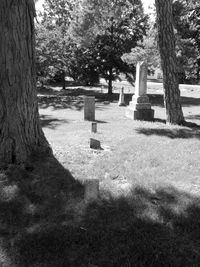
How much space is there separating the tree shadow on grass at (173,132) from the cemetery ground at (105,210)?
162 centimetres

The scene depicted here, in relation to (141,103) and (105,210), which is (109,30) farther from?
(105,210)

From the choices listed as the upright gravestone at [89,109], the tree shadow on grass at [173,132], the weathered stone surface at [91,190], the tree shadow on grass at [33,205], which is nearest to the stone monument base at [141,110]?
the upright gravestone at [89,109]

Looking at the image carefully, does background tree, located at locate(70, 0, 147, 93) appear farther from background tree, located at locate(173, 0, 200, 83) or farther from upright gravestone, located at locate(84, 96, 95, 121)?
upright gravestone, located at locate(84, 96, 95, 121)

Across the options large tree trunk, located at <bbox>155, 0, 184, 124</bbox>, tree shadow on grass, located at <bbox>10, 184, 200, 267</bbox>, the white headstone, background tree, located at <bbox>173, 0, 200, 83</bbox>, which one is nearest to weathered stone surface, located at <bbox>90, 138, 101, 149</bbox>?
tree shadow on grass, located at <bbox>10, 184, 200, 267</bbox>

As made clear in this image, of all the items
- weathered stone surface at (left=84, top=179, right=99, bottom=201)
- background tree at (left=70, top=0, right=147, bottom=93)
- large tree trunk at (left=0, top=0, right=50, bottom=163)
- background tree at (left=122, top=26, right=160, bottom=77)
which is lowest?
weathered stone surface at (left=84, top=179, right=99, bottom=201)

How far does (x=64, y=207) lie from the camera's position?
15.0 ft

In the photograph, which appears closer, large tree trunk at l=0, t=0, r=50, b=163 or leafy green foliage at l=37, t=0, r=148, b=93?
large tree trunk at l=0, t=0, r=50, b=163

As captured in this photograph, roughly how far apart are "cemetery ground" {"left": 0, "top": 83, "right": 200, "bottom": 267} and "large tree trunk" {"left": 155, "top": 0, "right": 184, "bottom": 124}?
4054mm

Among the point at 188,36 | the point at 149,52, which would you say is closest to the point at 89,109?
the point at 149,52

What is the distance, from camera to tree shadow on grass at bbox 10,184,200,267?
3.38 metres

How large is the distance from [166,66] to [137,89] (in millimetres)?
2940

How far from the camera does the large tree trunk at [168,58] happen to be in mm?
10906

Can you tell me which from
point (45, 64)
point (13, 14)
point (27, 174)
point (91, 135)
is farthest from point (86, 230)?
point (45, 64)

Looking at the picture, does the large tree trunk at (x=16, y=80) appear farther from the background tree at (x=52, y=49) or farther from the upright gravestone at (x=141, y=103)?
the background tree at (x=52, y=49)
